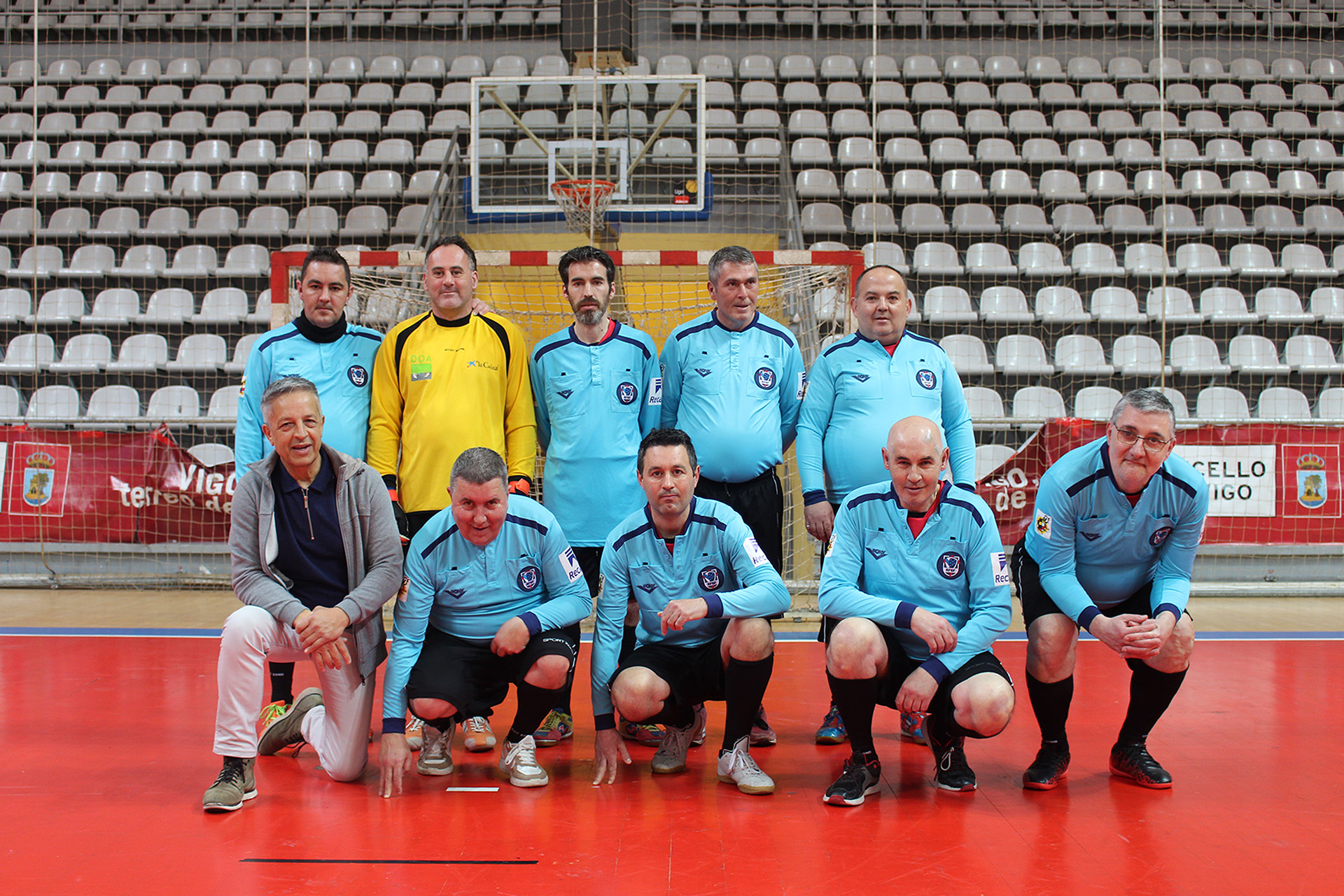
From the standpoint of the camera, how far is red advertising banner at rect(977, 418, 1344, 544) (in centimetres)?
634

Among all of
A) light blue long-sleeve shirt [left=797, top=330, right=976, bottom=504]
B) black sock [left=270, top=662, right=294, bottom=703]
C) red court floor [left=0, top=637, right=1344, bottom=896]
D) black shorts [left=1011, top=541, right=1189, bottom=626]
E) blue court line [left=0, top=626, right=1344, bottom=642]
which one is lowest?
red court floor [left=0, top=637, right=1344, bottom=896]

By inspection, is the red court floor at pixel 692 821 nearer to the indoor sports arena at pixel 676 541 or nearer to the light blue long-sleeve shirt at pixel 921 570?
the indoor sports arena at pixel 676 541

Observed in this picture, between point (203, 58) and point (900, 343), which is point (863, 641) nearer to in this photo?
point (900, 343)

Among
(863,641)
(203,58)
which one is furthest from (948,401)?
(203,58)

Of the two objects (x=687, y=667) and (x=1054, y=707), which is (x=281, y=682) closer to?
(x=687, y=667)

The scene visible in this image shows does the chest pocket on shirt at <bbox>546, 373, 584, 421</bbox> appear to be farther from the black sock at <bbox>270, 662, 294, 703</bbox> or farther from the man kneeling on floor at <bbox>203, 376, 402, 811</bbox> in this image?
the black sock at <bbox>270, 662, 294, 703</bbox>

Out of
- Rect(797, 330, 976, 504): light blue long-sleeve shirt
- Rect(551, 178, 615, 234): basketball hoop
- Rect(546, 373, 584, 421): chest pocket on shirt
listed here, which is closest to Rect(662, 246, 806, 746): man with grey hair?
Rect(797, 330, 976, 504): light blue long-sleeve shirt

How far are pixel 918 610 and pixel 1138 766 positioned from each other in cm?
Result: 95

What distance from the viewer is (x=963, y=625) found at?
3.13 m

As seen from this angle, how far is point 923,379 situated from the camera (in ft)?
12.0

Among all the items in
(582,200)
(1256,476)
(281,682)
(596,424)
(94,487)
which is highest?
(582,200)

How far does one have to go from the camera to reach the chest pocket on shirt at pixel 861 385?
3631 mm

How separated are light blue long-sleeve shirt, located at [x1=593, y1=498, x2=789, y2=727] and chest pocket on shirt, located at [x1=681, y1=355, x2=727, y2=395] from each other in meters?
0.61

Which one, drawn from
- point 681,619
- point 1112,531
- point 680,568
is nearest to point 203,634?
point 680,568
